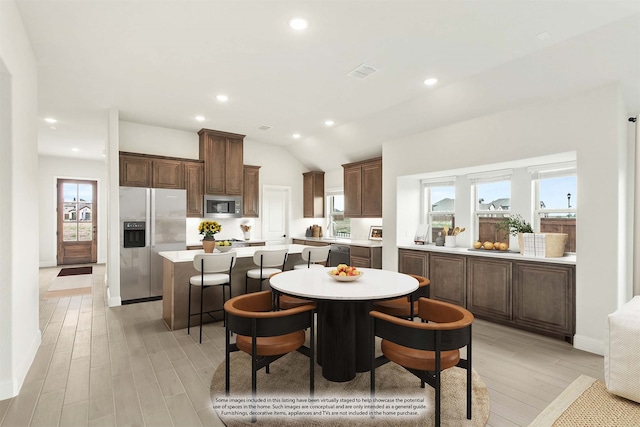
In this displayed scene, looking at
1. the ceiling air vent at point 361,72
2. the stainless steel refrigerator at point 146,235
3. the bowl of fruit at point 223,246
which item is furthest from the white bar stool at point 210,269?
the ceiling air vent at point 361,72

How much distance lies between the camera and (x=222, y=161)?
630 centimetres

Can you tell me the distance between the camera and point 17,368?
2.51 m

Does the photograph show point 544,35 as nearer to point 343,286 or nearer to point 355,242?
point 343,286

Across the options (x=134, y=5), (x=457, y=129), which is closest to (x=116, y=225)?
(x=134, y=5)

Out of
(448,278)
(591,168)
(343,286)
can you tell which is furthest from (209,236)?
(591,168)

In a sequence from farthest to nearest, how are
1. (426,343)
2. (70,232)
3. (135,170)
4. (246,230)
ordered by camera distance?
(70,232) → (246,230) → (135,170) → (426,343)

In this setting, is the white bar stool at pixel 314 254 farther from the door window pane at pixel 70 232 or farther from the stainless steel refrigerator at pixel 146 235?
the door window pane at pixel 70 232

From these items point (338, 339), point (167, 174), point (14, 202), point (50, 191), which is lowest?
point (338, 339)

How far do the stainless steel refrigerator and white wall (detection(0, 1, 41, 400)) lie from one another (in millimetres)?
2089

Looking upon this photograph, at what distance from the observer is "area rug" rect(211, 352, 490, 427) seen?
210 centimetres

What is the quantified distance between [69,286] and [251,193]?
3868 mm

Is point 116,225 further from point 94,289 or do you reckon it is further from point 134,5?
point 134,5

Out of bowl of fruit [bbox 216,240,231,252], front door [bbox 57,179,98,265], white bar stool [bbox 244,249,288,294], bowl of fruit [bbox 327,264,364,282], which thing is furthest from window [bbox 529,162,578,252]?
front door [bbox 57,179,98,265]

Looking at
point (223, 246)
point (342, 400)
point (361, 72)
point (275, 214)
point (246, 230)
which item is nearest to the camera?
point (342, 400)
